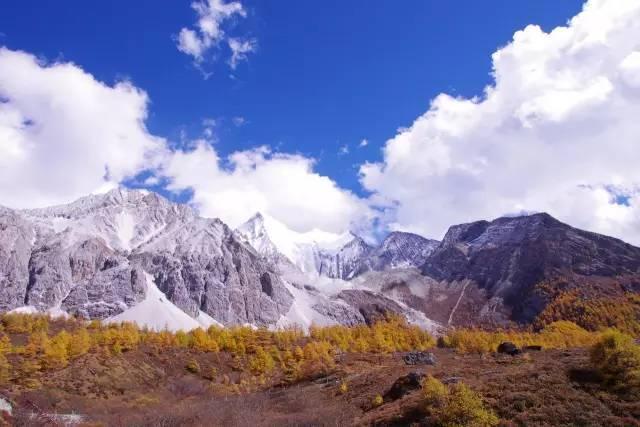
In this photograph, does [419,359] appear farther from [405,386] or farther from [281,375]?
[405,386]

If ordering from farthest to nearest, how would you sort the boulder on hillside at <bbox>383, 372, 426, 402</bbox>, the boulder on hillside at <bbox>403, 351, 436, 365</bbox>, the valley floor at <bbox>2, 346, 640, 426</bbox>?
the boulder on hillside at <bbox>403, 351, 436, 365</bbox>, the boulder on hillside at <bbox>383, 372, 426, 402</bbox>, the valley floor at <bbox>2, 346, 640, 426</bbox>

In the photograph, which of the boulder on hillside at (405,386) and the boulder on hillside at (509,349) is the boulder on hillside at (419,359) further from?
the boulder on hillside at (405,386)

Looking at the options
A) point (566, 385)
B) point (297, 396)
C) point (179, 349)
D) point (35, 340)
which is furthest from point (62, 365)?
point (566, 385)

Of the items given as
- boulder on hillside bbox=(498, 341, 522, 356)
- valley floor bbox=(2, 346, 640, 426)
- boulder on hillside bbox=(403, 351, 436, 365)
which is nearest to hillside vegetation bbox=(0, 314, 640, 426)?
valley floor bbox=(2, 346, 640, 426)

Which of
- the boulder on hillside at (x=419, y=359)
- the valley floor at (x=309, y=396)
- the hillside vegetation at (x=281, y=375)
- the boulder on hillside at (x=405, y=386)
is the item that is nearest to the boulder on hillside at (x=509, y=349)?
the hillside vegetation at (x=281, y=375)

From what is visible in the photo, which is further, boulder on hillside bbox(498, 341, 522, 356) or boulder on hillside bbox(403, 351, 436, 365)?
boulder on hillside bbox(498, 341, 522, 356)

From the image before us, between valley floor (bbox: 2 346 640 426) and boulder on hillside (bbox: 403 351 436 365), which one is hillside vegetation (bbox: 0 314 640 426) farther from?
boulder on hillside (bbox: 403 351 436 365)

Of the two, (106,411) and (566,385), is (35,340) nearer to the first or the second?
(106,411)

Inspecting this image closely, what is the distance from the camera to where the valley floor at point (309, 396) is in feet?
113

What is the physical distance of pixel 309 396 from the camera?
215 feet

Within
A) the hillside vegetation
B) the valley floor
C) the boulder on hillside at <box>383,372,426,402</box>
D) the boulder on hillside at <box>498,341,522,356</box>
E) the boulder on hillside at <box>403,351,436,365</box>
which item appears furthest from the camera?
the boulder on hillside at <box>498,341,522,356</box>

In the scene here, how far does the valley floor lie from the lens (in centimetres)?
3444

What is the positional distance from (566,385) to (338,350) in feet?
364

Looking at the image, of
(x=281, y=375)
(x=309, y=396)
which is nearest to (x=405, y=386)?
(x=309, y=396)
